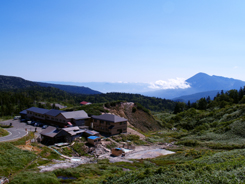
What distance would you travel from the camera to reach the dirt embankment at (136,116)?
71119mm

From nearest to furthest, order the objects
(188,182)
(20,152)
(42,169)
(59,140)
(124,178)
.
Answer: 1. (188,182)
2. (124,178)
3. (42,169)
4. (20,152)
5. (59,140)

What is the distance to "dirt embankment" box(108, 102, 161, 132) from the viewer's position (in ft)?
233

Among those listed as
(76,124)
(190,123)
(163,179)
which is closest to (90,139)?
(76,124)

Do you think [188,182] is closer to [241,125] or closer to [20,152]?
[20,152]

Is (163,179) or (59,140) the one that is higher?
(163,179)

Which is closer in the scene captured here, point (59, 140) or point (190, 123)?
point (59, 140)

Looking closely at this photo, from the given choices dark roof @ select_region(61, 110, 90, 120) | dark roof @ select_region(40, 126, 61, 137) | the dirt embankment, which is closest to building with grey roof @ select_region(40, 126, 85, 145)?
dark roof @ select_region(40, 126, 61, 137)

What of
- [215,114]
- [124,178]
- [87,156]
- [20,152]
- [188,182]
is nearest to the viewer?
[188,182]

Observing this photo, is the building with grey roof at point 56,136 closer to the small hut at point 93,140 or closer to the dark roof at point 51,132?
the dark roof at point 51,132

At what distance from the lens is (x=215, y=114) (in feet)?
249

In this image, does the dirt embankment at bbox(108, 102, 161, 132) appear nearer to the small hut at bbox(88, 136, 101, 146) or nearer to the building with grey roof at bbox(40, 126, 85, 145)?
the small hut at bbox(88, 136, 101, 146)

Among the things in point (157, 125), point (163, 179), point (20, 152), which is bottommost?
point (157, 125)

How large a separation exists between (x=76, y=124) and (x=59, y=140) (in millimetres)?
12492

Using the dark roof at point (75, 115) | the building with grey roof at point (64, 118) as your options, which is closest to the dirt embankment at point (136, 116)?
the dark roof at point (75, 115)
